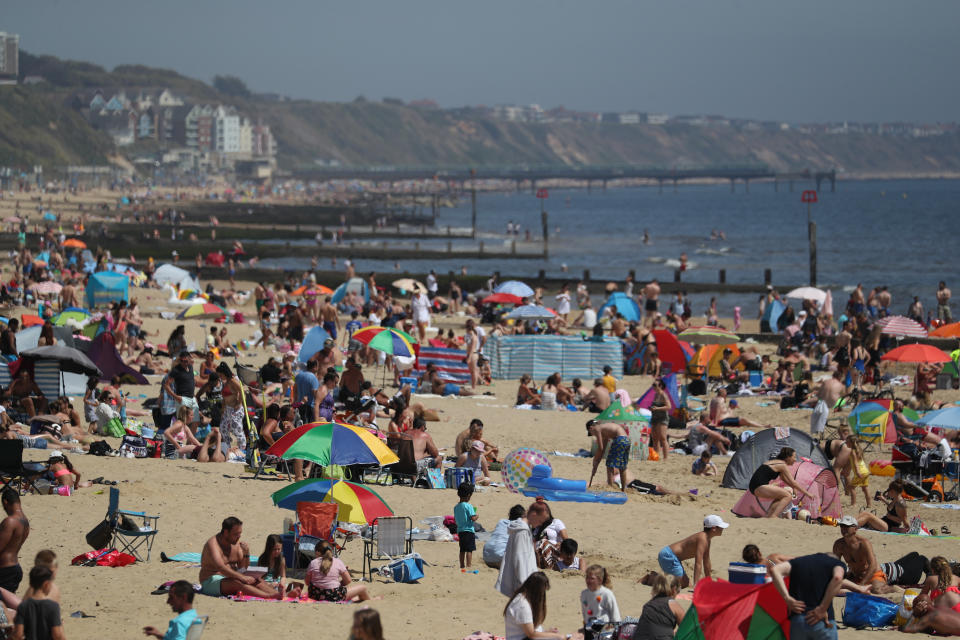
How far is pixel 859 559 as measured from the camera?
8883 millimetres

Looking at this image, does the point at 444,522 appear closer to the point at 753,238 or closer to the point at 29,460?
the point at 29,460

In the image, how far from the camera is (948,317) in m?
26.4

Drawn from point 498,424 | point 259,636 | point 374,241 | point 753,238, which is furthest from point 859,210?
point 259,636

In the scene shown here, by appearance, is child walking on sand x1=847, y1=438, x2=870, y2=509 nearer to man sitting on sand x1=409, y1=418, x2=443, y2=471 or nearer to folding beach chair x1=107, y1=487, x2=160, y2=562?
man sitting on sand x1=409, y1=418, x2=443, y2=471

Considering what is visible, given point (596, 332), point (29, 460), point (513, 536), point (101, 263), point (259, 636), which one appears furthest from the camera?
point (101, 263)

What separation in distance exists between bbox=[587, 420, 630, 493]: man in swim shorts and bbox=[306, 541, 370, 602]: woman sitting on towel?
15.4 feet

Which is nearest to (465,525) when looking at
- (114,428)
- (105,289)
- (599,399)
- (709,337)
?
(114,428)

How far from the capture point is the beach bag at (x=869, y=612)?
8.41 metres

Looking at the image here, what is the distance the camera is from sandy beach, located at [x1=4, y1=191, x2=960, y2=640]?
7.91m

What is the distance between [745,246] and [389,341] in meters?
60.9

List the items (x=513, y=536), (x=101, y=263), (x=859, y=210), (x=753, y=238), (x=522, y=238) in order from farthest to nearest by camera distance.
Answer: (x=859, y=210) → (x=753, y=238) → (x=522, y=238) → (x=101, y=263) → (x=513, y=536)

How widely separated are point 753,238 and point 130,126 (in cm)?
12708

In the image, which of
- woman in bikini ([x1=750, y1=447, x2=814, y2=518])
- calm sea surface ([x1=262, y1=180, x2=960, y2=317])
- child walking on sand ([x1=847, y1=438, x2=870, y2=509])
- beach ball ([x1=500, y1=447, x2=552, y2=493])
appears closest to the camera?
woman in bikini ([x1=750, y1=447, x2=814, y2=518])

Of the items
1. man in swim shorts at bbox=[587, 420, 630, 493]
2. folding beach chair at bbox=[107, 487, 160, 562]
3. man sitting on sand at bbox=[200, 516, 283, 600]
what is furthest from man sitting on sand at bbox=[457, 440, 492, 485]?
man sitting on sand at bbox=[200, 516, 283, 600]
